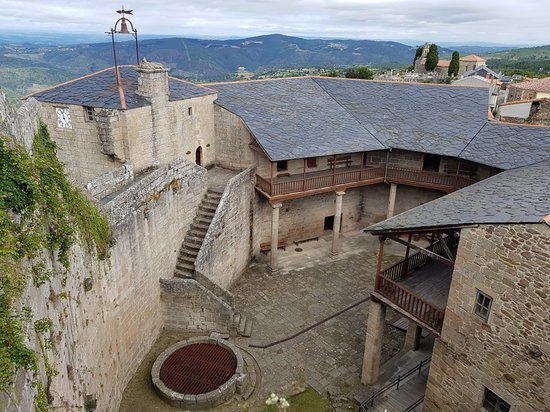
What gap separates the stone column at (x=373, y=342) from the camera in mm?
13531

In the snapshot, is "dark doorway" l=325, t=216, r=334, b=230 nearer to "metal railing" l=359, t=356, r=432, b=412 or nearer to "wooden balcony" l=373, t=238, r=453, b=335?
"wooden balcony" l=373, t=238, r=453, b=335

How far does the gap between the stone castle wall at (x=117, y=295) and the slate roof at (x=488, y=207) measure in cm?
740

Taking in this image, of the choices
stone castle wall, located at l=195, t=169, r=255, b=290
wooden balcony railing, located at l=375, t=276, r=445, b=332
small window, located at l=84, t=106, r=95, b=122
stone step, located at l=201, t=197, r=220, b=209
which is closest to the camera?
wooden balcony railing, located at l=375, t=276, r=445, b=332

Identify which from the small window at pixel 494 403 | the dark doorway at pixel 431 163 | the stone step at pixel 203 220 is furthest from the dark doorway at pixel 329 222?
the small window at pixel 494 403

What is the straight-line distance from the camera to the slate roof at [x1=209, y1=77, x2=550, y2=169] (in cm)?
1986

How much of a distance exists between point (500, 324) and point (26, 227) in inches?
406

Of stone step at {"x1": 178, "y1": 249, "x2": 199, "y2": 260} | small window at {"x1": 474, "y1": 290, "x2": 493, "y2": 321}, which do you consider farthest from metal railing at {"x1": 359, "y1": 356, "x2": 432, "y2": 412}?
stone step at {"x1": 178, "y1": 249, "x2": 199, "y2": 260}

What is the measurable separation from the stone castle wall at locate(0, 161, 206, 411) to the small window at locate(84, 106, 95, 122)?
3.90 metres

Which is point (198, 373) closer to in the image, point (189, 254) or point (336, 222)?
point (189, 254)

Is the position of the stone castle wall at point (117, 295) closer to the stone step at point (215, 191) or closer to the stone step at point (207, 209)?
the stone step at point (207, 209)

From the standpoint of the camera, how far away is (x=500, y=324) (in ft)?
33.4

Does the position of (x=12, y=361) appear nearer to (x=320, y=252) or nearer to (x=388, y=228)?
(x=388, y=228)

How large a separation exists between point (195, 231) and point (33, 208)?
35.8 feet

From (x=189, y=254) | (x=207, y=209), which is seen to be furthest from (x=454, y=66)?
(x=189, y=254)
